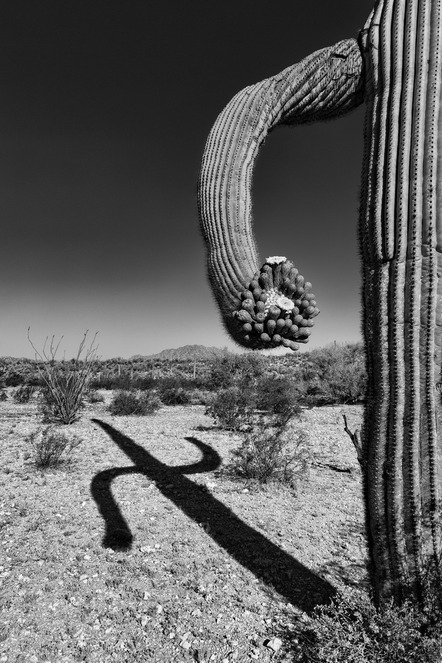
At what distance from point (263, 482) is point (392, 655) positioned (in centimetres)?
435

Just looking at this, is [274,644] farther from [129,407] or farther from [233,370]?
[233,370]

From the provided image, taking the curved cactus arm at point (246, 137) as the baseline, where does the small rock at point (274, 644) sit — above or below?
below

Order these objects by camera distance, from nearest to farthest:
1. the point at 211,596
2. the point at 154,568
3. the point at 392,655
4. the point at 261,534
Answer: the point at 392,655
the point at 211,596
the point at 154,568
the point at 261,534

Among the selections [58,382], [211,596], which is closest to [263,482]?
[211,596]

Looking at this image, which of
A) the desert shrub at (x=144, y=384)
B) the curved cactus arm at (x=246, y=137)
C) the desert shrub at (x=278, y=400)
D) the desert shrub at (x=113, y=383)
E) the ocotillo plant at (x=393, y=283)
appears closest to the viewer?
the ocotillo plant at (x=393, y=283)

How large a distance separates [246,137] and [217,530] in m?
4.46

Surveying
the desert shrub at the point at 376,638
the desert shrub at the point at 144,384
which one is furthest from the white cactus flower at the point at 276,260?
the desert shrub at the point at 144,384

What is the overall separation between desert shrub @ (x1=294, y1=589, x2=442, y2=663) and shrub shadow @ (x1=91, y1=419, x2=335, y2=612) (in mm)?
715

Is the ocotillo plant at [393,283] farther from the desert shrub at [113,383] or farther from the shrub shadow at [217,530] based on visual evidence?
the desert shrub at [113,383]

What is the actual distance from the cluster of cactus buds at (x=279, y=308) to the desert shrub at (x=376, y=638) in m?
1.87

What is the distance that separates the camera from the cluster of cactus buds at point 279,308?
235 cm

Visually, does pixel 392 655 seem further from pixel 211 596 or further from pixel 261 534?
pixel 261 534

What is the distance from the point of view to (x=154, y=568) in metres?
4.38

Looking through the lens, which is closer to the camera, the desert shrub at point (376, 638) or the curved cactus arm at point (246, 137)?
the desert shrub at point (376, 638)
